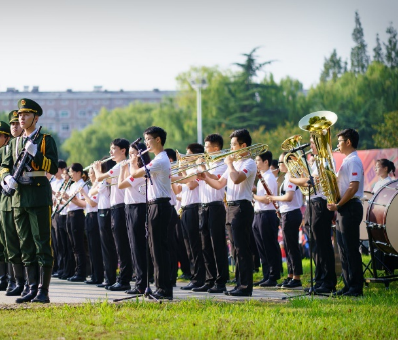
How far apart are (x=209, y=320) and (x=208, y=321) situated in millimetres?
71

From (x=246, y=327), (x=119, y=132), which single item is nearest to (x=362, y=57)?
(x=119, y=132)

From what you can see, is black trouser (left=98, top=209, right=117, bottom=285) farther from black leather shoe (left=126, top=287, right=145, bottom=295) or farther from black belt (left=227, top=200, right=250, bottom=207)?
black belt (left=227, top=200, right=250, bottom=207)

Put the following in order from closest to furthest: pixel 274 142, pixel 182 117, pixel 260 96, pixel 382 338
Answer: pixel 382 338, pixel 274 142, pixel 260 96, pixel 182 117

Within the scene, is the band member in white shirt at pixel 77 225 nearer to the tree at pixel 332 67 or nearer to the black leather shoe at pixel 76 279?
the black leather shoe at pixel 76 279

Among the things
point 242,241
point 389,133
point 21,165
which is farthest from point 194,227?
point 389,133

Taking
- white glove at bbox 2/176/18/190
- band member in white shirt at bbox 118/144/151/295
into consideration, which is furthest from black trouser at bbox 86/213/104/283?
white glove at bbox 2/176/18/190

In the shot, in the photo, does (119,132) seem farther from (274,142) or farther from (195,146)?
(195,146)

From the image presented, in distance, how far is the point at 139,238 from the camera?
1099cm

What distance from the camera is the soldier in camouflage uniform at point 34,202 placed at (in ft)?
33.0

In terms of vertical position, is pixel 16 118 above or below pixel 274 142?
below

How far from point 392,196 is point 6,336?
6324mm

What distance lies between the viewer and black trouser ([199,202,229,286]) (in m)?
11.8

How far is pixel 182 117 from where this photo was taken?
Result: 234 ft

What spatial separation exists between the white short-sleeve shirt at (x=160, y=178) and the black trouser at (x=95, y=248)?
3640 millimetres
